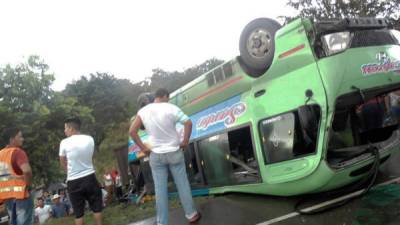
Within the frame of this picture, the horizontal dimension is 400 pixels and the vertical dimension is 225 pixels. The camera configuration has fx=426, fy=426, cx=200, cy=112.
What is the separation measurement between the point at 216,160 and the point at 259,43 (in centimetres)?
204

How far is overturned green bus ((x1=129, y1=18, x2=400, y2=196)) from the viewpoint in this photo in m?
5.11

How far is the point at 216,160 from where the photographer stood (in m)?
6.94

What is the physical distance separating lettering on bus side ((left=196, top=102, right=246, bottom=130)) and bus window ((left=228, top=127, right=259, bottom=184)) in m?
0.21

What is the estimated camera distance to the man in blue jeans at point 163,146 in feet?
16.9

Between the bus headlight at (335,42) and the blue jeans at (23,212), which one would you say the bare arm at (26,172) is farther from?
the bus headlight at (335,42)

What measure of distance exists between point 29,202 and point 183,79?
174 ft

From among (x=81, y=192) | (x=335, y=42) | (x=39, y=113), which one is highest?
(x=39, y=113)

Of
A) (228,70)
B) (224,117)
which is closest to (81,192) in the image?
(224,117)

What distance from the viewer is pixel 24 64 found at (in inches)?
1055

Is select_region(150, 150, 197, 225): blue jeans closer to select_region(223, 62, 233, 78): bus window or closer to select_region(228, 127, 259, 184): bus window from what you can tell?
select_region(228, 127, 259, 184): bus window

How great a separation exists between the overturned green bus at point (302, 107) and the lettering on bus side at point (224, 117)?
0.06ft

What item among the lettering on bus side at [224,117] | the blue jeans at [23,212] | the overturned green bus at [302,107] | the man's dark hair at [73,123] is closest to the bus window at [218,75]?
the overturned green bus at [302,107]

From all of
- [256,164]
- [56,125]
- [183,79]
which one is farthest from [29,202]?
[183,79]

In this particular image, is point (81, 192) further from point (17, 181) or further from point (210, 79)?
point (210, 79)
